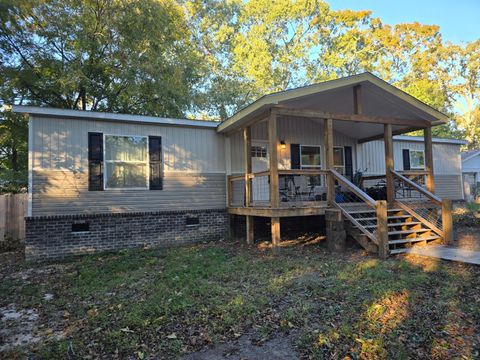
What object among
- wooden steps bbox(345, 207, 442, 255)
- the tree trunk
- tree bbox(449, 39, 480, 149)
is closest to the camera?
wooden steps bbox(345, 207, 442, 255)

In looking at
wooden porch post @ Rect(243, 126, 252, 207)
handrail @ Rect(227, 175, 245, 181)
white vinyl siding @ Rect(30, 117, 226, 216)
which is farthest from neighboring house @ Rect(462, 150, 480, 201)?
white vinyl siding @ Rect(30, 117, 226, 216)

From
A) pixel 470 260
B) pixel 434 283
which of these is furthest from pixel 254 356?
pixel 470 260

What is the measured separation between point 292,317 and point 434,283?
2.33 m

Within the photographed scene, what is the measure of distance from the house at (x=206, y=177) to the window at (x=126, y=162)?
0.03 metres

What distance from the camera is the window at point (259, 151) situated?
1052 centimetres

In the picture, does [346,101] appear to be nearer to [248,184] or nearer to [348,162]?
[348,162]

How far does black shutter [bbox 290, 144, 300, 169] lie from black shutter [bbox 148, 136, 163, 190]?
416 cm

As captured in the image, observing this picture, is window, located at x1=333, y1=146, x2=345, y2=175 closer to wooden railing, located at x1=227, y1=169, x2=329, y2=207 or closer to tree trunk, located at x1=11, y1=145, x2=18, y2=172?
wooden railing, located at x1=227, y1=169, x2=329, y2=207

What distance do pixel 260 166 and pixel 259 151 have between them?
474mm

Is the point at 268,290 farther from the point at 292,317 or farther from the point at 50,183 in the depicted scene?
the point at 50,183

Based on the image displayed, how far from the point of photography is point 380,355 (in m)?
3.13

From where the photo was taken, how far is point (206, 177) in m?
9.74

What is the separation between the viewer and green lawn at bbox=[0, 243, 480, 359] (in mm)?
3402

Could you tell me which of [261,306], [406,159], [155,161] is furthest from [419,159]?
[261,306]
